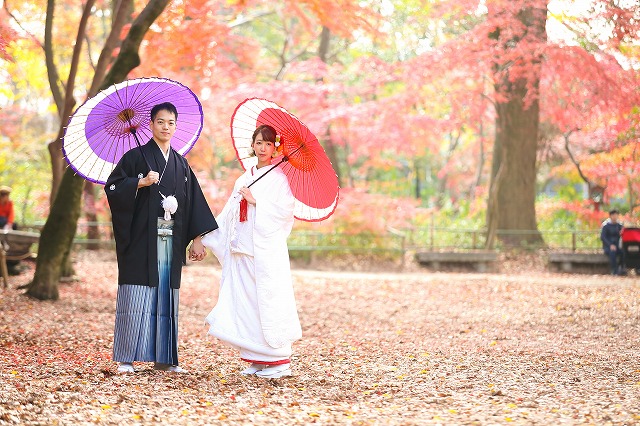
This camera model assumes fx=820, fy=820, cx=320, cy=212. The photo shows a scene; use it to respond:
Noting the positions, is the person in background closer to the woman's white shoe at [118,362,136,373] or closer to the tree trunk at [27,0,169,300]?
the tree trunk at [27,0,169,300]

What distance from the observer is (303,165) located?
571 centimetres

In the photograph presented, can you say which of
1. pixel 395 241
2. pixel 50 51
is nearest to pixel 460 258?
pixel 395 241

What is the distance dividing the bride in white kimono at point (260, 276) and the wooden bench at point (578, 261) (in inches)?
410

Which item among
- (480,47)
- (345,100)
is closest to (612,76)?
(480,47)

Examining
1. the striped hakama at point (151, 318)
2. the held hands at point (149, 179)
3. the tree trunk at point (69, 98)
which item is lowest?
the striped hakama at point (151, 318)

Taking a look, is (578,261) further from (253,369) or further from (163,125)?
(163,125)

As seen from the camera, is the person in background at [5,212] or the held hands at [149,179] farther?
the person in background at [5,212]

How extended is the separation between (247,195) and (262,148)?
36cm

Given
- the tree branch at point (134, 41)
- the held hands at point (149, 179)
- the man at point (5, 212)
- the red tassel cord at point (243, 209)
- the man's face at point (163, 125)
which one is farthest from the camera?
the man at point (5, 212)

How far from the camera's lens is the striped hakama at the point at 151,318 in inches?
210

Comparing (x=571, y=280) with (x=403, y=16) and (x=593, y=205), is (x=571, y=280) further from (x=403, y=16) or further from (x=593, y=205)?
(x=403, y=16)

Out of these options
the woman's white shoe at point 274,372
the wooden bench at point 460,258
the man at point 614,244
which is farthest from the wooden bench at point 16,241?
the man at point 614,244

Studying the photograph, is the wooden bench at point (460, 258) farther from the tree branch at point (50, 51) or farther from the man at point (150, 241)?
→ the man at point (150, 241)

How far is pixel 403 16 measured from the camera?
69.2 feet
